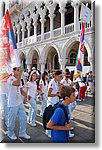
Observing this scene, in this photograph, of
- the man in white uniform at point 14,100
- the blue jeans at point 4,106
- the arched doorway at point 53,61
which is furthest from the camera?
the arched doorway at point 53,61

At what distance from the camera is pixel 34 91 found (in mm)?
3221

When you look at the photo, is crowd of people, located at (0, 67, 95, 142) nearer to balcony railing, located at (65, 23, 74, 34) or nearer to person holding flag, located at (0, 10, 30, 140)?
person holding flag, located at (0, 10, 30, 140)

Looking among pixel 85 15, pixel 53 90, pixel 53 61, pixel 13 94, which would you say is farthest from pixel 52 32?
pixel 13 94

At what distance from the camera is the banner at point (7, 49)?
2.20m

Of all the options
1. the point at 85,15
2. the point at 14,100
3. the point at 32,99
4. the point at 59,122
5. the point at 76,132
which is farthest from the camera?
the point at 85,15

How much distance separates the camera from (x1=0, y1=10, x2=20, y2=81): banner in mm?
2195

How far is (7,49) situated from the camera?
222 centimetres

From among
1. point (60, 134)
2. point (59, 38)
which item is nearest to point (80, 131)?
Answer: point (60, 134)

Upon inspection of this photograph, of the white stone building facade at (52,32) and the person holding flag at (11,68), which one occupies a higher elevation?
the white stone building facade at (52,32)

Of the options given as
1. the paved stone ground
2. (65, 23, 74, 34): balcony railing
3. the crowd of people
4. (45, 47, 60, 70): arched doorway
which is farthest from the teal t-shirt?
(45, 47, 60, 70): arched doorway

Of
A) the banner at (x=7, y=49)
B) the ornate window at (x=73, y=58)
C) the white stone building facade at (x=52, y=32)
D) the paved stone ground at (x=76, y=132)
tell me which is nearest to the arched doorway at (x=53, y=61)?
the white stone building facade at (x=52, y=32)

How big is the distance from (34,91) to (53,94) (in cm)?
75

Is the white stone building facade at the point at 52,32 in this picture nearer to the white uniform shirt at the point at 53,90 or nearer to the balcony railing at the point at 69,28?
the balcony railing at the point at 69,28

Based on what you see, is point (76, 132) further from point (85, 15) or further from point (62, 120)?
point (85, 15)
